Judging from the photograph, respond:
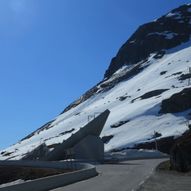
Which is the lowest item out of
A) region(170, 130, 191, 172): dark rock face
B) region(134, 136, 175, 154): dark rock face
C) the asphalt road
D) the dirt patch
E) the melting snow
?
the asphalt road

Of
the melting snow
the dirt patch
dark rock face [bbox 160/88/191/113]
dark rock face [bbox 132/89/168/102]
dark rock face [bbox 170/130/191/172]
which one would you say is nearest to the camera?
dark rock face [bbox 170/130/191/172]

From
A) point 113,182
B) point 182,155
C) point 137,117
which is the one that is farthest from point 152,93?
point 113,182

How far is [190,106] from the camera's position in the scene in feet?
445

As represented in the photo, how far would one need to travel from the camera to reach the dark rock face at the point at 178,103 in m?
135

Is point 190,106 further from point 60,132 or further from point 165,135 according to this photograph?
point 60,132

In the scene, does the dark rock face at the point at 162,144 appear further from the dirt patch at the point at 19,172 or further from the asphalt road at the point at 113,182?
the asphalt road at the point at 113,182

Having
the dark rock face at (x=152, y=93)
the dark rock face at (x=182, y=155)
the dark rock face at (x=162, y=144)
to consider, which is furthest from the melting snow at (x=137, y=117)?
the dark rock face at (x=182, y=155)

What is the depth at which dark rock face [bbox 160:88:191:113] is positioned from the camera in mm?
135250

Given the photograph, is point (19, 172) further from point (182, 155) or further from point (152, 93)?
point (152, 93)

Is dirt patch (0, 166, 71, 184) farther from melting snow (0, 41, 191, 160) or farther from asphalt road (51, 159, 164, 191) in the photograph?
melting snow (0, 41, 191, 160)

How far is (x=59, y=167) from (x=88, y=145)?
96.3ft

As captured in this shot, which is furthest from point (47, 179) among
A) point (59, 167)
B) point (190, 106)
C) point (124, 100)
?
point (124, 100)

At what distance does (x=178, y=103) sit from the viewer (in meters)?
136

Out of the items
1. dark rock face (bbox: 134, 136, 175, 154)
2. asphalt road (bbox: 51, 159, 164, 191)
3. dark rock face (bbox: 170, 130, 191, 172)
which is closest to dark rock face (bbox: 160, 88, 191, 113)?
dark rock face (bbox: 134, 136, 175, 154)
